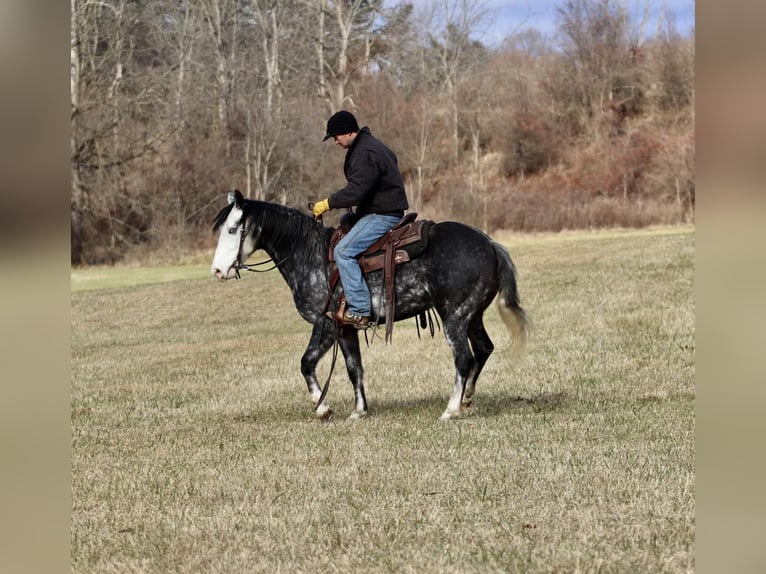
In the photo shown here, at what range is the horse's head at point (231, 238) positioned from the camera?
9.05 meters

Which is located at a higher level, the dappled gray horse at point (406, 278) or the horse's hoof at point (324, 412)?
the dappled gray horse at point (406, 278)

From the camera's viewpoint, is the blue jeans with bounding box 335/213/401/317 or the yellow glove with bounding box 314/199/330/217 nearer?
the yellow glove with bounding box 314/199/330/217

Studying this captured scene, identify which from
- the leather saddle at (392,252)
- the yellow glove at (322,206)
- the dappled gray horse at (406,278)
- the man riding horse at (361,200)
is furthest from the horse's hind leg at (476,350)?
the yellow glove at (322,206)

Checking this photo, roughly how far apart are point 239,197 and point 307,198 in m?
25.8

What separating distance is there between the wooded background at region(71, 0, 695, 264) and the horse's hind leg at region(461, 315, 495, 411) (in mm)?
24109

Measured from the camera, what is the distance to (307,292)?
9.42 m

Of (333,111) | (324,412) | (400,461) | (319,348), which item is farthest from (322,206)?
(333,111)

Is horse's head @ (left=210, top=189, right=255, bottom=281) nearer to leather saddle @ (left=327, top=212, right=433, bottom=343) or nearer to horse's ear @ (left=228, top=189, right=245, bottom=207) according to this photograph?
horse's ear @ (left=228, top=189, right=245, bottom=207)

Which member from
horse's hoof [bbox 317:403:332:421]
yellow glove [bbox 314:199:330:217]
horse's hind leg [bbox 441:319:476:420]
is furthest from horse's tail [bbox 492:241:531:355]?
horse's hoof [bbox 317:403:332:421]

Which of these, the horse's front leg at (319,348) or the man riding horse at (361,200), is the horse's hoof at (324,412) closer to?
the horse's front leg at (319,348)

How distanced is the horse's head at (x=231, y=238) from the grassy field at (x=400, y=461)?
156cm

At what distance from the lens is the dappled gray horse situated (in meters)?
9.08
